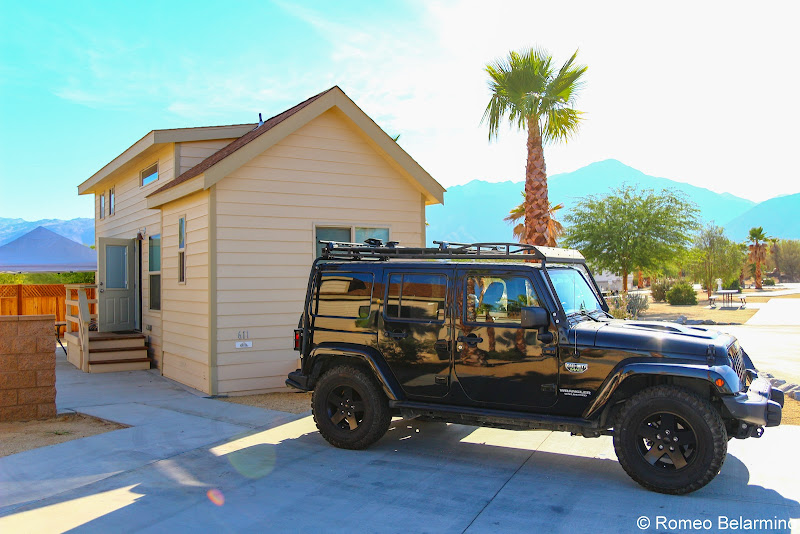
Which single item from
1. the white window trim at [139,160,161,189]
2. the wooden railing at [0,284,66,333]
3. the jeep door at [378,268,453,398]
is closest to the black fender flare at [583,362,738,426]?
the jeep door at [378,268,453,398]

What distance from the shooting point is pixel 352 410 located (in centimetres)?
666

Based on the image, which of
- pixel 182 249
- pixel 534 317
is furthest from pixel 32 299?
pixel 534 317

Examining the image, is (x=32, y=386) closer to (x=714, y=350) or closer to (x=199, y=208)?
(x=199, y=208)

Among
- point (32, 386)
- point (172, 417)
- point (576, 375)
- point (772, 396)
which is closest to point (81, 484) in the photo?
point (172, 417)

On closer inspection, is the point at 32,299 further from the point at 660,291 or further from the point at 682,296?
the point at 660,291

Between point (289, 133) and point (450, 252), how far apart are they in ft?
15.6

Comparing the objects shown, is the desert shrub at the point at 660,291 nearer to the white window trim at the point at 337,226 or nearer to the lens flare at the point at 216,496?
the white window trim at the point at 337,226

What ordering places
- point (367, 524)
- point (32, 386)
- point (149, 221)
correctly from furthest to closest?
point (149, 221) < point (32, 386) < point (367, 524)

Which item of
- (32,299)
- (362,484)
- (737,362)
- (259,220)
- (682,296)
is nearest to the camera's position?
(737,362)

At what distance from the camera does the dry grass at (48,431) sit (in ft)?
22.9

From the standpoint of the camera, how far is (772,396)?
5.56 meters

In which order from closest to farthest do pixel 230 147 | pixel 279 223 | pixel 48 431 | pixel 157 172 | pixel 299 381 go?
pixel 299 381 < pixel 48 431 < pixel 279 223 < pixel 230 147 < pixel 157 172

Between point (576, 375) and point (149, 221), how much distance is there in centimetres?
1082

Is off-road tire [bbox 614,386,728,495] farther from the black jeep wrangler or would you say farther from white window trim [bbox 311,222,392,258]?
white window trim [bbox 311,222,392,258]
